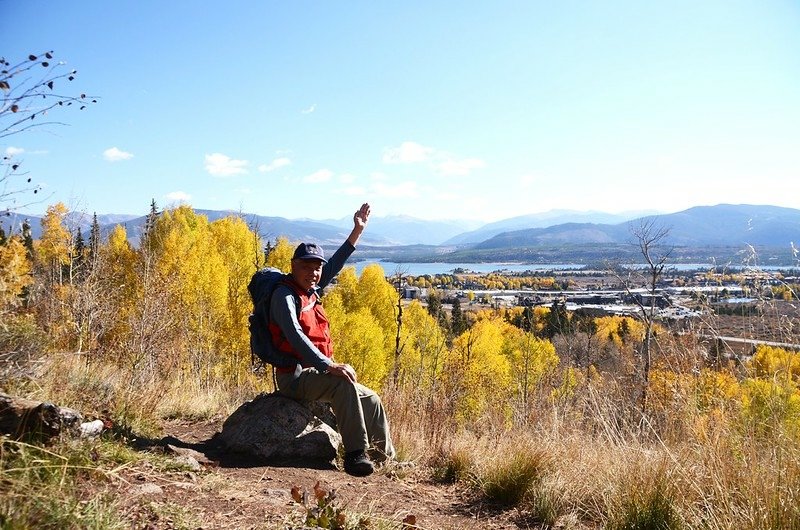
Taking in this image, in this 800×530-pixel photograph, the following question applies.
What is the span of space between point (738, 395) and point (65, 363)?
6.59m

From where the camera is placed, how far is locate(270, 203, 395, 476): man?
420cm

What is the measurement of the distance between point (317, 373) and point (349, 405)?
446 mm

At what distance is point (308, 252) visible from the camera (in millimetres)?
4625

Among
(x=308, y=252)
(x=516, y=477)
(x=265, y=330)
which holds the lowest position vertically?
(x=516, y=477)

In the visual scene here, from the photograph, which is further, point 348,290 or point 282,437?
point 348,290

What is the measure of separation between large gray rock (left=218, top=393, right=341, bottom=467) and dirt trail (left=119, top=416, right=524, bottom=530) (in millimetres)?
205

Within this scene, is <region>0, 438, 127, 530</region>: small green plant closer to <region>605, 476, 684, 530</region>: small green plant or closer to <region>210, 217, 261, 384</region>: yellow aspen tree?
<region>605, 476, 684, 530</region>: small green plant

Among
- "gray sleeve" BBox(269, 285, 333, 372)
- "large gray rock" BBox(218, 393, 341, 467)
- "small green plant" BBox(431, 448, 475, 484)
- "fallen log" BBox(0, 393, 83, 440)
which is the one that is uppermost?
"gray sleeve" BBox(269, 285, 333, 372)

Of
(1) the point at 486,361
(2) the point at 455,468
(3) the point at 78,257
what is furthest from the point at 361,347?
(2) the point at 455,468

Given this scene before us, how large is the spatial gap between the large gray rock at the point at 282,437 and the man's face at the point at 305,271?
43.7 inches

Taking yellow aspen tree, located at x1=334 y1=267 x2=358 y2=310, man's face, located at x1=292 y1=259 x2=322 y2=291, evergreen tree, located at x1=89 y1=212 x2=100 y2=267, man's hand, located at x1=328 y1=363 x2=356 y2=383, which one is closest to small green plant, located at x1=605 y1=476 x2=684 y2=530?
man's hand, located at x1=328 y1=363 x2=356 y2=383

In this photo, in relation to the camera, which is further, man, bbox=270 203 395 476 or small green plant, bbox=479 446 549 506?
man, bbox=270 203 395 476

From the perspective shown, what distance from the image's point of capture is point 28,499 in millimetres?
2238

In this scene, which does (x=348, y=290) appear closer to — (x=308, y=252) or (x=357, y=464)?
(x=308, y=252)
